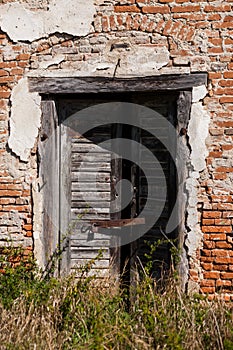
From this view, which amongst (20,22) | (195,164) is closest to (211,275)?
(195,164)

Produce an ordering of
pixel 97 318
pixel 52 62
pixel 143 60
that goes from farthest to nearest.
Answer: pixel 52 62, pixel 143 60, pixel 97 318

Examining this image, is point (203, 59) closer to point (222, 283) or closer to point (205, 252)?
point (205, 252)

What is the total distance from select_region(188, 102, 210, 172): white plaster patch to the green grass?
113 centimetres

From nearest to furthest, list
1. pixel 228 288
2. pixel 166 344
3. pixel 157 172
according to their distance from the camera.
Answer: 1. pixel 166 344
2. pixel 228 288
3. pixel 157 172

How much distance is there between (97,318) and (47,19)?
113 inches

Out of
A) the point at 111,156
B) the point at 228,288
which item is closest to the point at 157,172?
the point at 111,156

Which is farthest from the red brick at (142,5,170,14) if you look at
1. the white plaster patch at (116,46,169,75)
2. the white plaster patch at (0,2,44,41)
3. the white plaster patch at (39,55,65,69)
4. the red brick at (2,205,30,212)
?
the red brick at (2,205,30,212)

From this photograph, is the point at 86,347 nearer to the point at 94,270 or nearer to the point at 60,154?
the point at 94,270

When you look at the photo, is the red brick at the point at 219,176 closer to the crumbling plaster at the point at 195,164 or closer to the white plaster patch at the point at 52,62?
the crumbling plaster at the point at 195,164

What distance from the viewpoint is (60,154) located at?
5.64 meters

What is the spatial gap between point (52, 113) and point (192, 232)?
179cm

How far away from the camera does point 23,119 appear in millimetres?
5418

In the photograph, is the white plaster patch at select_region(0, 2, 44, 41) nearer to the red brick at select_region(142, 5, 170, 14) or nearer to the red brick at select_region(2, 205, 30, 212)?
the red brick at select_region(142, 5, 170, 14)

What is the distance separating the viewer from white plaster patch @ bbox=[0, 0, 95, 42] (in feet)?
17.4
